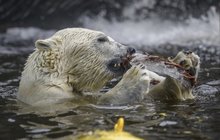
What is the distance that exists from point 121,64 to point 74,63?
0.58 meters

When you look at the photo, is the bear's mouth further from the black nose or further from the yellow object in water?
the yellow object in water

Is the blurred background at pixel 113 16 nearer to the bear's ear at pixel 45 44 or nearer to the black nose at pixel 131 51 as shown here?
the bear's ear at pixel 45 44

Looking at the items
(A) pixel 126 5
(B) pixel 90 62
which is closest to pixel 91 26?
(A) pixel 126 5

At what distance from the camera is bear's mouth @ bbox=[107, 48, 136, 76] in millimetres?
6891

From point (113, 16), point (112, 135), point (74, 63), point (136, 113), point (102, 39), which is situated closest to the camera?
point (112, 135)

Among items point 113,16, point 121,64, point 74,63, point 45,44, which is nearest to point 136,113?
point 121,64

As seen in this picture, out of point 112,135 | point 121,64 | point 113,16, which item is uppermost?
point 113,16

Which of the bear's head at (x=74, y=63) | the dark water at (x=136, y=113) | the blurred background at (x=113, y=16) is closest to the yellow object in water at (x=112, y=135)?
the dark water at (x=136, y=113)

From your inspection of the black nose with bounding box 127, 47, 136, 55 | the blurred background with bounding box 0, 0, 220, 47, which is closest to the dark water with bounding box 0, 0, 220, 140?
the black nose with bounding box 127, 47, 136, 55

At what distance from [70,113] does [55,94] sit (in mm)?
497

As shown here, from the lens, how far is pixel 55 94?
666 centimetres

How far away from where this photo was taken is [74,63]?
23.1 ft

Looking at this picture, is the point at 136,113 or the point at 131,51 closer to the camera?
the point at 136,113

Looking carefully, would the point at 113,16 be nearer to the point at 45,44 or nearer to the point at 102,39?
the point at 102,39
